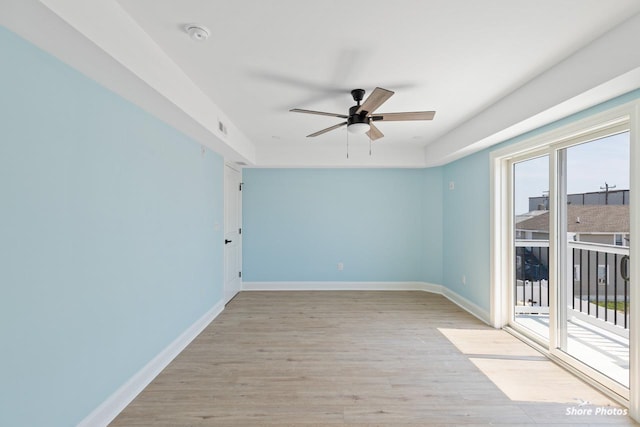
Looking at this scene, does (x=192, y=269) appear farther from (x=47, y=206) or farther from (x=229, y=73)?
(x=229, y=73)

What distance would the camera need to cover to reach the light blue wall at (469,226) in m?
3.59

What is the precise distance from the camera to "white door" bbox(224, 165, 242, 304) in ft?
14.1

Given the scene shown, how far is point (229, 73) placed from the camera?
7.27ft

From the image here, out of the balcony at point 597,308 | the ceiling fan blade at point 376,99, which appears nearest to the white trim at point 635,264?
the balcony at point 597,308

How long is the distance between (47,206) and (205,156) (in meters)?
2.11

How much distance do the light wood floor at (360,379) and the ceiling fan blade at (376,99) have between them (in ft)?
7.35

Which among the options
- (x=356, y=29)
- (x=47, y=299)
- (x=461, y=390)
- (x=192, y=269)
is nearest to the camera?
(x=47, y=299)

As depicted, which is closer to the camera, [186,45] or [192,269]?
[186,45]

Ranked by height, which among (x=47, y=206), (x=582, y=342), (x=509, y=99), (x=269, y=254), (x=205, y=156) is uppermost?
(x=509, y=99)

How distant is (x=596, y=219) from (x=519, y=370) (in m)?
1.46

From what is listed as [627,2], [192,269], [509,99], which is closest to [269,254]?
[192,269]

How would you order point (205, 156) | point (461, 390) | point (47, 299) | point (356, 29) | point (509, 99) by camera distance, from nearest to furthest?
point (47, 299), point (356, 29), point (461, 390), point (509, 99), point (205, 156)

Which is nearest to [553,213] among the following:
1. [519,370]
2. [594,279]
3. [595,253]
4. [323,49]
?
[595,253]

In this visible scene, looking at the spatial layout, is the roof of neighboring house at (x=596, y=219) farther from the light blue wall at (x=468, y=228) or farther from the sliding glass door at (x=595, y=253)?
the light blue wall at (x=468, y=228)
